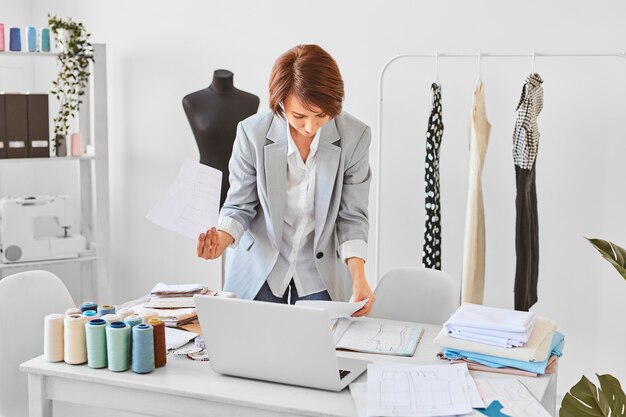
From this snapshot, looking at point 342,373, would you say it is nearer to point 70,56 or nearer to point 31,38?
point 70,56

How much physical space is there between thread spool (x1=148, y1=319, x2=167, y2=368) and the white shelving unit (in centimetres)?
261

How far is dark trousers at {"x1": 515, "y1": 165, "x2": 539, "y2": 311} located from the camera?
325 centimetres

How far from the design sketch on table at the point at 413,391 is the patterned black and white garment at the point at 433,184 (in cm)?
158

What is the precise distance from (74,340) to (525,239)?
1.96 metres

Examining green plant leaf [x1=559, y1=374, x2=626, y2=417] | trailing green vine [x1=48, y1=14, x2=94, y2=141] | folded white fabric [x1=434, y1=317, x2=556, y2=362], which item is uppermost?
trailing green vine [x1=48, y1=14, x2=94, y2=141]

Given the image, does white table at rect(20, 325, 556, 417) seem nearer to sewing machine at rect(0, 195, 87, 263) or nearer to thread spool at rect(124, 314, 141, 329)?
thread spool at rect(124, 314, 141, 329)

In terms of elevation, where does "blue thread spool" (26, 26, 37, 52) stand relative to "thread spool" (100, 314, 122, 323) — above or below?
above

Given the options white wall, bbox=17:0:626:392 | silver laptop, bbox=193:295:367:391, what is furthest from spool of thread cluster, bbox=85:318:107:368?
white wall, bbox=17:0:626:392

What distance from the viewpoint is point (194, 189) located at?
2.24 meters

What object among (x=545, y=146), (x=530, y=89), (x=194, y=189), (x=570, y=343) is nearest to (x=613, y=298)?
(x=570, y=343)

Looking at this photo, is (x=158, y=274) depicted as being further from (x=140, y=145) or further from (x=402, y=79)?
(x=402, y=79)

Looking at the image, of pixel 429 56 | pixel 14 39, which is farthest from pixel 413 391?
pixel 14 39

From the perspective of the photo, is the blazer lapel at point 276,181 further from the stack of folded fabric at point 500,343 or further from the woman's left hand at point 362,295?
the stack of folded fabric at point 500,343

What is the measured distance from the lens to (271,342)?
6.19ft
